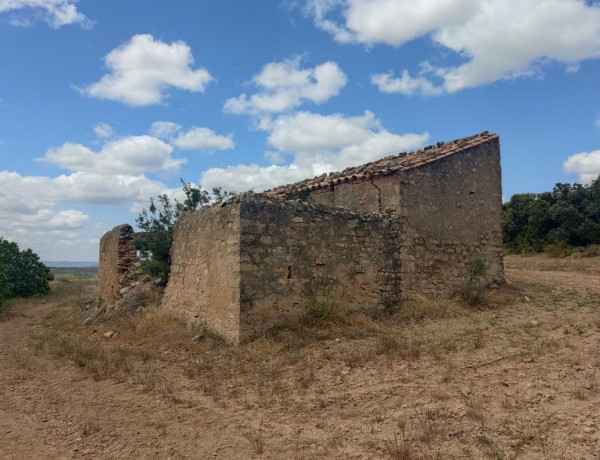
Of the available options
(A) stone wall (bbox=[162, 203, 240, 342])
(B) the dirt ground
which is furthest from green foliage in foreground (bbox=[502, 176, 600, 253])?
(A) stone wall (bbox=[162, 203, 240, 342])

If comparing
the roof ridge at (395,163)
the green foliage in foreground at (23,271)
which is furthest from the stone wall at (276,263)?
Answer: the green foliage in foreground at (23,271)

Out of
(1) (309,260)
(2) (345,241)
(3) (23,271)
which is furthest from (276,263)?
(3) (23,271)

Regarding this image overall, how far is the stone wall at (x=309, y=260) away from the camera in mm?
7434

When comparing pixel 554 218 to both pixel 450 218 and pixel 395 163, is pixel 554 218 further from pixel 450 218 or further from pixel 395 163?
pixel 395 163

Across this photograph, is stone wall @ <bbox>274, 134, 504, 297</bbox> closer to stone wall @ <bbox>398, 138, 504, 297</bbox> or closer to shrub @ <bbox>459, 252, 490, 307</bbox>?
stone wall @ <bbox>398, 138, 504, 297</bbox>

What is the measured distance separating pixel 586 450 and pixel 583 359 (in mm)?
2547

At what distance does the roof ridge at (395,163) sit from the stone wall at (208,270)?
3.86 meters

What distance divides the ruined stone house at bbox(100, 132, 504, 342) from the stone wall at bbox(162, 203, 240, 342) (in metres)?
0.02

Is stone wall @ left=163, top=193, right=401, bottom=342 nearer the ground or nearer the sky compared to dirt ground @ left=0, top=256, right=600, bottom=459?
nearer the sky

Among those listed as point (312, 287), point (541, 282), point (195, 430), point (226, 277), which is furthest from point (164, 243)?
point (541, 282)

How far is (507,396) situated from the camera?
4.54m

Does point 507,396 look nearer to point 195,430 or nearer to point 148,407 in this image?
point 195,430

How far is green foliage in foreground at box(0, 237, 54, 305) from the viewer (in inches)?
712

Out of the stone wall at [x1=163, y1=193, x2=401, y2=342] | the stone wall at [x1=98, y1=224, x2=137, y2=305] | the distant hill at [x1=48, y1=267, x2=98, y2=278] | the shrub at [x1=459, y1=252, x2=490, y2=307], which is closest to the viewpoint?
the stone wall at [x1=163, y1=193, x2=401, y2=342]
